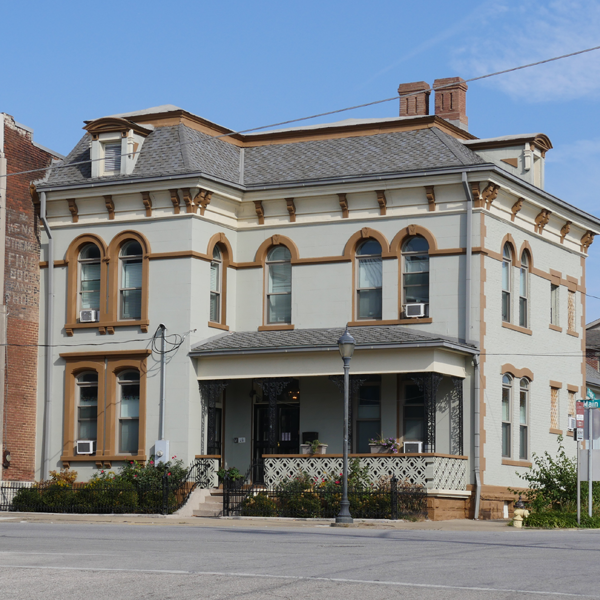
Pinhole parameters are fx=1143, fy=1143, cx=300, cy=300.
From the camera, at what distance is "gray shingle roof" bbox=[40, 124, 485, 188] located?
29906mm

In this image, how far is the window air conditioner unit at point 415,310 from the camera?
2892cm

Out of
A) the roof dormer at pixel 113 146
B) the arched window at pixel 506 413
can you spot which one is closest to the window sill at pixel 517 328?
the arched window at pixel 506 413

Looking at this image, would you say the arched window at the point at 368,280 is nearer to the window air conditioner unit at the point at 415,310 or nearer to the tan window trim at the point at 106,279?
the window air conditioner unit at the point at 415,310

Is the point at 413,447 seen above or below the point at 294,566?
above

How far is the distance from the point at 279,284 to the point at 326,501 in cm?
706

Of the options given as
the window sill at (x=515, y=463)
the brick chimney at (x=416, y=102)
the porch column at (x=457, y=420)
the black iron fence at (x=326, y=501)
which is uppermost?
the brick chimney at (x=416, y=102)

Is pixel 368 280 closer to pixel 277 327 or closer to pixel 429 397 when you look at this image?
pixel 277 327

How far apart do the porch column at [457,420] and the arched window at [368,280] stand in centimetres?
289

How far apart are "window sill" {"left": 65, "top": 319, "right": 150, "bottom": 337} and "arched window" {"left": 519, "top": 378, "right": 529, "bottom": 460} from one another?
10.1 metres

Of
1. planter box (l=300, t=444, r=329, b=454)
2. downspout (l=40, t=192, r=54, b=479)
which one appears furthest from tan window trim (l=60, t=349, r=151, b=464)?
planter box (l=300, t=444, r=329, b=454)

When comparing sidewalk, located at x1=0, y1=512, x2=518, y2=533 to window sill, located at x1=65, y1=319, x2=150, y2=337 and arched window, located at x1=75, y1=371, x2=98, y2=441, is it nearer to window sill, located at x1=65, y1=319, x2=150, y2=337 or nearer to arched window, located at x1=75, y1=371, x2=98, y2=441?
arched window, located at x1=75, y1=371, x2=98, y2=441

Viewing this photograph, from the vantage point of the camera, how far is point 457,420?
28.4m

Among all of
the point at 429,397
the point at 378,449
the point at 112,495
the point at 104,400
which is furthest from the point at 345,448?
the point at 104,400

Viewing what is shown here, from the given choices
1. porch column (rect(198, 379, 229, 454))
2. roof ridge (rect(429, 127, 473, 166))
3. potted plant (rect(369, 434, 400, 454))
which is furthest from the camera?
porch column (rect(198, 379, 229, 454))
